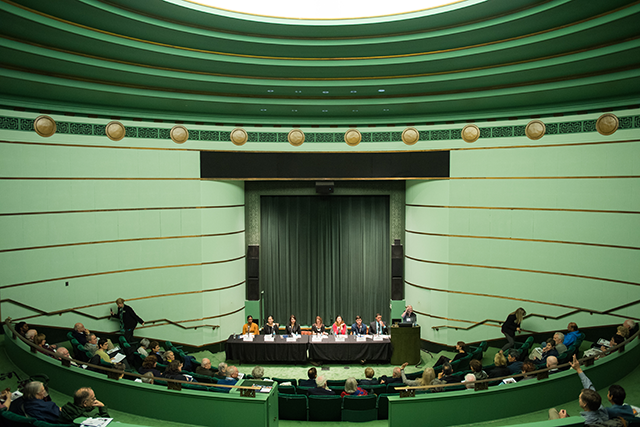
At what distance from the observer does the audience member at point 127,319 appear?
859cm

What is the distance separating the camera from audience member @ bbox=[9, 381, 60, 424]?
4227 mm

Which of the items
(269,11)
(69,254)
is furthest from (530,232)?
(69,254)

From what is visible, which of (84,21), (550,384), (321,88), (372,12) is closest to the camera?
(550,384)

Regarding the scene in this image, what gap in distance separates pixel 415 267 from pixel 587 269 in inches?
149

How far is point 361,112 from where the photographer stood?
9.70m

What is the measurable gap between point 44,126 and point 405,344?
905cm

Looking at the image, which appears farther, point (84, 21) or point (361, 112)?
point (361, 112)

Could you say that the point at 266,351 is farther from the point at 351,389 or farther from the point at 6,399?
the point at 6,399

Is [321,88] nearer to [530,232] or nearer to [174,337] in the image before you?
[530,232]

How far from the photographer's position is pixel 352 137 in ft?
33.1

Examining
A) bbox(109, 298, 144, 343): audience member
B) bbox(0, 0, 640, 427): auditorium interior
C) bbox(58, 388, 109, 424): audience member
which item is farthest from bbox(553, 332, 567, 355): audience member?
bbox(109, 298, 144, 343): audience member

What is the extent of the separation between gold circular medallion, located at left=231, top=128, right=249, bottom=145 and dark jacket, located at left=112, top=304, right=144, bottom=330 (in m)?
4.61

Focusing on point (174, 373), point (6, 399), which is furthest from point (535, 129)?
point (6, 399)

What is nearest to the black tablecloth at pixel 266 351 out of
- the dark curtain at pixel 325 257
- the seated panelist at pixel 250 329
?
the seated panelist at pixel 250 329
